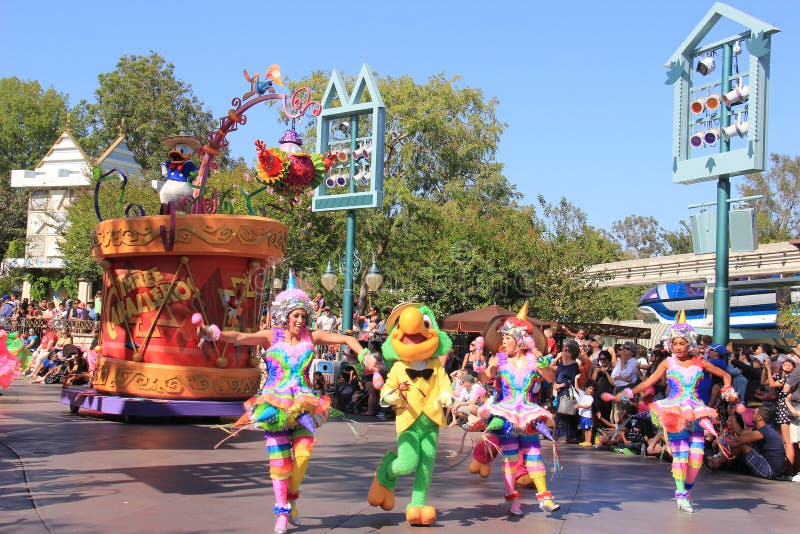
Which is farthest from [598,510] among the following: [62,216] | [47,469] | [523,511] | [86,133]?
[86,133]

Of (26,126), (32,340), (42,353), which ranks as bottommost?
(42,353)

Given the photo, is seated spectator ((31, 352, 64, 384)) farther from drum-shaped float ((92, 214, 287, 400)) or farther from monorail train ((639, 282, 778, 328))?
monorail train ((639, 282, 778, 328))

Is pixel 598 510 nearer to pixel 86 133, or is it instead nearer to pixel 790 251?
pixel 790 251

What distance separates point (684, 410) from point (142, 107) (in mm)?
53293

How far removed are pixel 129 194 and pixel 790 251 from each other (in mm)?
27253

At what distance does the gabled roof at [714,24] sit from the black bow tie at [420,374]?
10579 millimetres

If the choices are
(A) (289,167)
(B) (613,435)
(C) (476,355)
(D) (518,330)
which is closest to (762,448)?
(B) (613,435)

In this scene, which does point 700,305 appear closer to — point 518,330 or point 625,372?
point 625,372

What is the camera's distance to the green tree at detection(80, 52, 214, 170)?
186 ft

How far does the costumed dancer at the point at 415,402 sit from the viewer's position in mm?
6742

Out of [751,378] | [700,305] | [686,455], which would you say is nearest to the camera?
[686,455]

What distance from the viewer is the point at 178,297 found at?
12914 millimetres

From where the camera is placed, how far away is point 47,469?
8492 millimetres

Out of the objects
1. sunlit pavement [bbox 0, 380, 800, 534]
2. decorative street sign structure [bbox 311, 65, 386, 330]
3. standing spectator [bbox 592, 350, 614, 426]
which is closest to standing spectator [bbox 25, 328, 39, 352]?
decorative street sign structure [bbox 311, 65, 386, 330]
